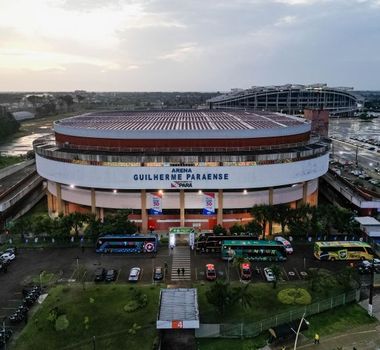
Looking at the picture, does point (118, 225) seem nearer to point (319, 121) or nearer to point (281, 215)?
point (281, 215)

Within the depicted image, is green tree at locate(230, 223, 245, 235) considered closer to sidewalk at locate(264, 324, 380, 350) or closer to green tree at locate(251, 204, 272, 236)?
green tree at locate(251, 204, 272, 236)

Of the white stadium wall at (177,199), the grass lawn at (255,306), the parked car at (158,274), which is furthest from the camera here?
the white stadium wall at (177,199)

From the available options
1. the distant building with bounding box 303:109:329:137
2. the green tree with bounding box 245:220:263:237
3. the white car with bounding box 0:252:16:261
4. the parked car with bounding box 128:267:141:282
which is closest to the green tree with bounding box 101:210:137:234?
the parked car with bounding box 128:267:141:282

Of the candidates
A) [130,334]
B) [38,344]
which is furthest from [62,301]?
[130,334]

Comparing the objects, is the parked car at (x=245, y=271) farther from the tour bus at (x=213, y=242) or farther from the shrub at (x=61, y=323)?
the shrub at (x=61, y=323)

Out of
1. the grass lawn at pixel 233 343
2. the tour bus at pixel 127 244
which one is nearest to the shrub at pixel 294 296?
the grass lawn at pixel 233 343

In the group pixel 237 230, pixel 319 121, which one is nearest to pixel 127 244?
pixel 237 230
